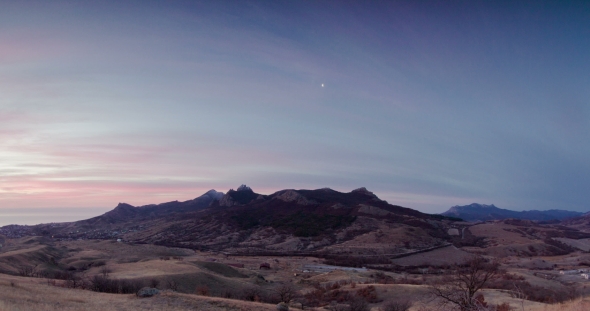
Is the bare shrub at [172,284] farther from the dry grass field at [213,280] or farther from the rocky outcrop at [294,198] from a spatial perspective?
the rocky outcrop at [294,198]

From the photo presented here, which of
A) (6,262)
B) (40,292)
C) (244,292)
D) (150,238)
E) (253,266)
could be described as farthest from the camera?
(150,238)

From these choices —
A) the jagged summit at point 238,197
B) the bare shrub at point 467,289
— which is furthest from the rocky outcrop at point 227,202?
the bare shrub at point 467,289

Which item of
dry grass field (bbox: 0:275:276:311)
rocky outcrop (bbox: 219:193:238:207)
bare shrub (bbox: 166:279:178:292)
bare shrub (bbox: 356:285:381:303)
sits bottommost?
bare shrub (bbox: 356:285:381:303)

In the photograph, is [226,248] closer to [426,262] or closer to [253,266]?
[253,266]

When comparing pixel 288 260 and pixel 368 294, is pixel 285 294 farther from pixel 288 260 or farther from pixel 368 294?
pixel 288 260

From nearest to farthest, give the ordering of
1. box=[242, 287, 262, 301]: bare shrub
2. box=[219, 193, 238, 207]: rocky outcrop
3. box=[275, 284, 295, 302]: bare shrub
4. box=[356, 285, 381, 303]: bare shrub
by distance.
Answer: box=[242, 287, 262, 301]: bare shrub < box=[275, 284, 295, 302]: bare shrub < box=[356, 285, 381, 303]: bare shrub < box=[219, 193, 238, 207]: rocky outcrop

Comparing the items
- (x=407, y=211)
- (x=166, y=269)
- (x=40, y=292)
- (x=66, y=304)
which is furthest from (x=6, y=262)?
(x=407, y=211)

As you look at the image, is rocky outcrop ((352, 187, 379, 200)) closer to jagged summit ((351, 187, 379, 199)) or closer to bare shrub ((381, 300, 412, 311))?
jagged summit ((351, 187, 379, 199))

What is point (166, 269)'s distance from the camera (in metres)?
44.4

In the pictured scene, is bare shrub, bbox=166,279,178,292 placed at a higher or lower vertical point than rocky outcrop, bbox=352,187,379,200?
lower

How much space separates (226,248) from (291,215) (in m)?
33.8

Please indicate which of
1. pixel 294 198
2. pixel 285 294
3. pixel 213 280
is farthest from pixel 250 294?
pixel 294 198

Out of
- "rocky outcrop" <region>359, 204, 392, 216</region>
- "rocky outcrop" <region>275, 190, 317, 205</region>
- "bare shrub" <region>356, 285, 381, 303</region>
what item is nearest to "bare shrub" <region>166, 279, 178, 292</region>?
"bare shrub" <region>356, 285, 381, 303</region>

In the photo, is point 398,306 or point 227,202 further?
point 227,202
